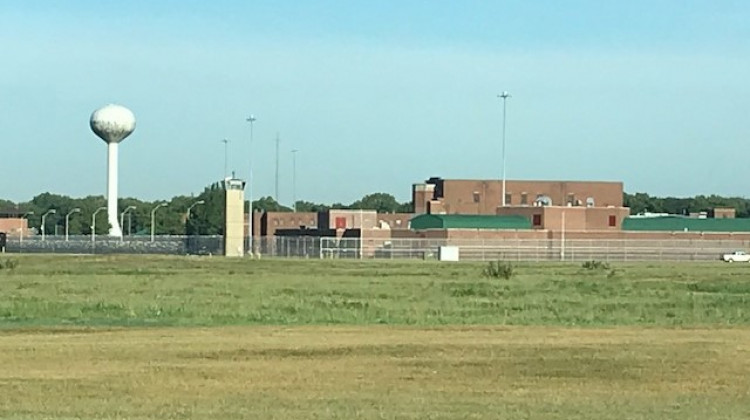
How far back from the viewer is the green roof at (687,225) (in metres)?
143

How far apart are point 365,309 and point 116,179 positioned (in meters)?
112

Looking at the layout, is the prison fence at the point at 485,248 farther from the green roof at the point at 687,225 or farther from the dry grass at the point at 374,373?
the dry grass at the point at 374,373

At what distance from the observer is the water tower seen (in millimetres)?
150875

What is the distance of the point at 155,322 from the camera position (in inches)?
1633

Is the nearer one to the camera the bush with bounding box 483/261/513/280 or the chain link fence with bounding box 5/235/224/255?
the bush with bounding box 483/261/513/280

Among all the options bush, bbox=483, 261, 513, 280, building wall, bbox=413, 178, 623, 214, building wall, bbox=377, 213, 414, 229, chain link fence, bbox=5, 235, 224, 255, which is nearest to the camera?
bush, bbox=483, 261, 513, 280

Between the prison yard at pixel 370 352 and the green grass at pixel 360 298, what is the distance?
0.46 feet

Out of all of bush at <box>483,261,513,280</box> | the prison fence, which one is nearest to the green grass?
bush at <box>483,261,513,280</box>

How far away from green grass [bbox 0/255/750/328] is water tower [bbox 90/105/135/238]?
70.5 meters

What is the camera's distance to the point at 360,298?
54.3m

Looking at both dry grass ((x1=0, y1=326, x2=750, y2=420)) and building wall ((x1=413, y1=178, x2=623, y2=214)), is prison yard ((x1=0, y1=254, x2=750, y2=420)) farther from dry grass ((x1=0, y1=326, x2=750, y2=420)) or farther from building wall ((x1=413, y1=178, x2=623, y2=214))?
building wall ((x1=413, y1=178, x2=623, y2=214))

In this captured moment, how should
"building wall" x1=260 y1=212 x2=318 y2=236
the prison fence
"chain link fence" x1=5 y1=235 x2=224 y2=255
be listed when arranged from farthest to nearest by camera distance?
"building wall" x1=260 y1=212 x2=318 y2=236 < "chain link fence" x1=5 y1=235 x2=224 y2=255 < the prison fence

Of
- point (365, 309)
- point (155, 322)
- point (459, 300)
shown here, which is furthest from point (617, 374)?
point (459, 300)

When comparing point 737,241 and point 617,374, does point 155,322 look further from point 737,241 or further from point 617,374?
point 737,241
